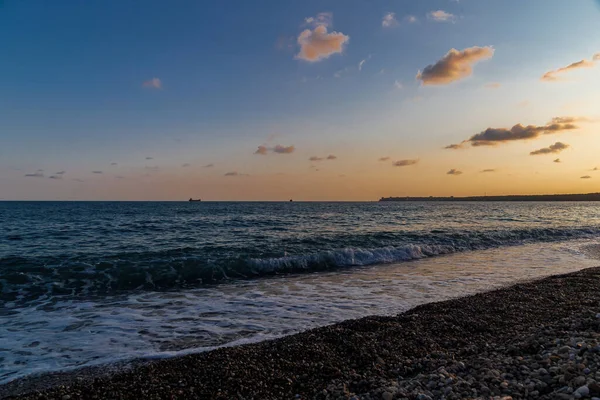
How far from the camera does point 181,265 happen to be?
16.1 m

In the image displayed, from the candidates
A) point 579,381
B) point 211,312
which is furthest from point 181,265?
point 579,381

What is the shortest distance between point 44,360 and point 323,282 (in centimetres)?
922

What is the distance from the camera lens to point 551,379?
4.63m

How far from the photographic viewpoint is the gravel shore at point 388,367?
470 centimetres

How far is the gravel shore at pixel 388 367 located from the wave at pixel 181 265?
774cm

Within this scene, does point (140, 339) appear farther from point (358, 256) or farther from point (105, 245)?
point (105, 245)

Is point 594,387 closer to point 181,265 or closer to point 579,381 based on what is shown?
point 579,381

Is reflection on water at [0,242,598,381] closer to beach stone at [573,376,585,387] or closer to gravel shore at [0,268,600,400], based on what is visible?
gravel shore at [0,268,600,400]

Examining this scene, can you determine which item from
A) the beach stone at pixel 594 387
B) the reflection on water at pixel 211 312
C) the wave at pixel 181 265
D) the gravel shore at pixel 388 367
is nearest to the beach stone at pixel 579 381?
the gravel shore at pixel 388 367

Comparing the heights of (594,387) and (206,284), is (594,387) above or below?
above

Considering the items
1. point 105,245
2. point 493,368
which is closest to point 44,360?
point 493,368

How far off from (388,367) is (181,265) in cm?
1233

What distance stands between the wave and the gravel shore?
25.4ft

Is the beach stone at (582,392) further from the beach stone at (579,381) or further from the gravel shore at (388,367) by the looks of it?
the beach stone at (579,381)
